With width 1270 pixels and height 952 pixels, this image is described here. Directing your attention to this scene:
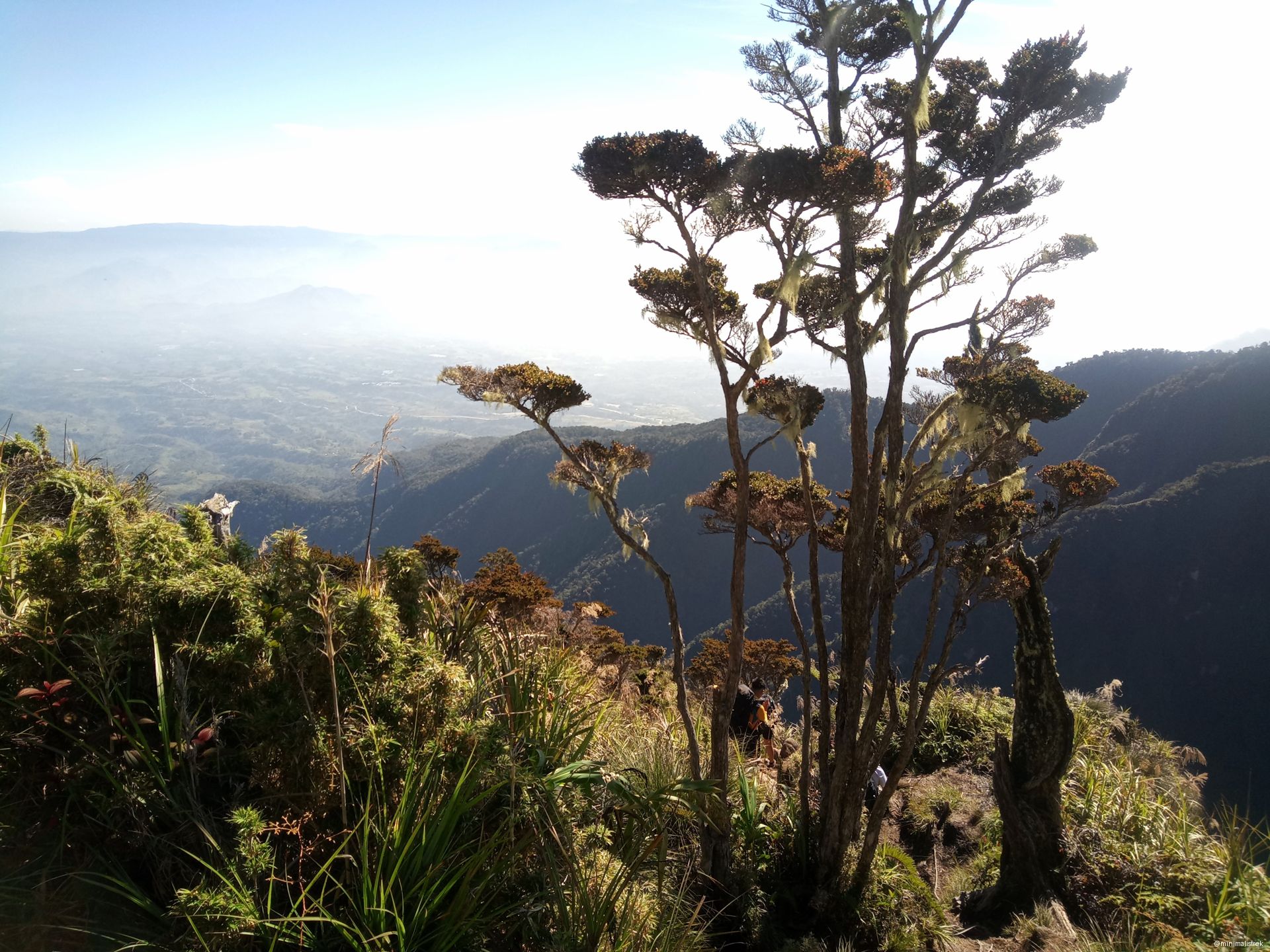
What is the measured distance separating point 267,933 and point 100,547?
1396 millimetres

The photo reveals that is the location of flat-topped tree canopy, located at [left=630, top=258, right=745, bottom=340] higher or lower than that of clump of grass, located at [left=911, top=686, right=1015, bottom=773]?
higher

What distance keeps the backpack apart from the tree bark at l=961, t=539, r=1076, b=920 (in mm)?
2171

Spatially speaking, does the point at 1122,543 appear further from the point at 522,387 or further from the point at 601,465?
the point at 522,387

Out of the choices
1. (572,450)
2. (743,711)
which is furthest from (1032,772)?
(572,450)

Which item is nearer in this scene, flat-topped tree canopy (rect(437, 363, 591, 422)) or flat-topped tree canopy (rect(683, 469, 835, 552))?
flat-topped tree canopy (rect(437, 363, 591, 422))

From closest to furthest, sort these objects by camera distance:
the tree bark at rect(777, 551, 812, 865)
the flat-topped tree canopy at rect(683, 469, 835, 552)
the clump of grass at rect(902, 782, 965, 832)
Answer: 1. the tree bark at rect(777, 551, 812, 865)
2. the flat-topped tree canopy at rect(683, 469, 835, 552)
3. the clump of grass at rect(902, 782, 965, 832)

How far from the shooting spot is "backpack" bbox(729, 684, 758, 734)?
678 cm

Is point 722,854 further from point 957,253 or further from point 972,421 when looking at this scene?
point 957,253

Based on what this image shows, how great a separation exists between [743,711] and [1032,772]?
250 cm

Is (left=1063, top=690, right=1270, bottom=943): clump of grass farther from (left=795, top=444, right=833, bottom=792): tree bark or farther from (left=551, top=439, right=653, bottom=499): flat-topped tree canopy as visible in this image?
(left=551, top=439, right=653, bottom=499): flat-topped tree canopy

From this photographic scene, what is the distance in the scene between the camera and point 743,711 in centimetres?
683

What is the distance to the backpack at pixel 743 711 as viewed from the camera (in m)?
6.78

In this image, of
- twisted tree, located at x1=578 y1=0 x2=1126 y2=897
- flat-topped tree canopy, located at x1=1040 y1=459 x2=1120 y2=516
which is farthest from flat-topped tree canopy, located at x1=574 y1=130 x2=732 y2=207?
flat-topped tree canopy, located at x1=1040 y1=459 x2=1120 y2=516

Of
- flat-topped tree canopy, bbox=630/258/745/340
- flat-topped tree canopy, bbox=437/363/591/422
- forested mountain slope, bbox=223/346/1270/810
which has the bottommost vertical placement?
forested mountain slope, bbox=223/346/1270/810
